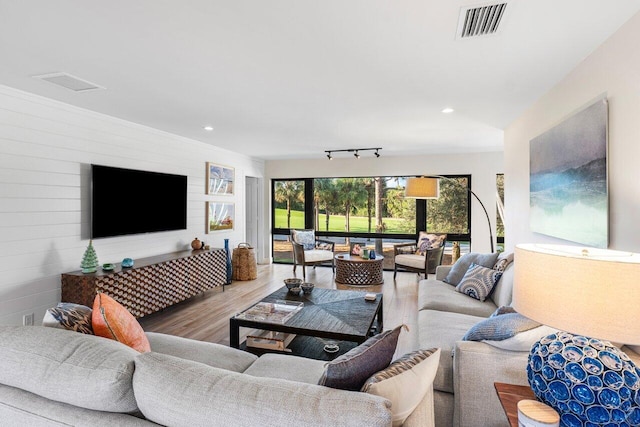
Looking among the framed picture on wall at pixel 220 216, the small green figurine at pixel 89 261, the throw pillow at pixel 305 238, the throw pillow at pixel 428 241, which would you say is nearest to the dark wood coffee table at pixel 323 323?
the small green figurine at pixel 89 261

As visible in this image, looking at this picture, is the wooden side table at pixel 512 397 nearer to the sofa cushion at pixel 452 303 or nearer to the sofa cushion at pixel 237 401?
the sofa cushion at pixel 237 401

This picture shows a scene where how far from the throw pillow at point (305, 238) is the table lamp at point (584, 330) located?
5585mm

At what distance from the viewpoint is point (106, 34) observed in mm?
1983

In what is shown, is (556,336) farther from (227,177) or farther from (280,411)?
(227,177)

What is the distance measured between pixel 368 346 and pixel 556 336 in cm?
72

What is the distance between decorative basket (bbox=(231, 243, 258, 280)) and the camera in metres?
5.82

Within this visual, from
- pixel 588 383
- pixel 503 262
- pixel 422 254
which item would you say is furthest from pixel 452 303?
pixel 422 254

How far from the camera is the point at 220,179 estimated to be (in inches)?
232

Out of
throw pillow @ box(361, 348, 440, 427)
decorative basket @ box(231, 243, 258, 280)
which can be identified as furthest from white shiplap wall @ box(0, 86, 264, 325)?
throw pillow @ box(361, 348, 440, 427)

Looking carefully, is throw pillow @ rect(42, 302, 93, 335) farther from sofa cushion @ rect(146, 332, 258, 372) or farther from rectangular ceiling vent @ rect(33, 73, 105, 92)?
rectangular ceiling vent @ rect(33, 73, 105, 92)

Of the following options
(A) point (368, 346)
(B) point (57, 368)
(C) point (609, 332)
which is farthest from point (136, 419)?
(C) point (609, 332)

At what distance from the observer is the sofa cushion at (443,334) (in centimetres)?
189

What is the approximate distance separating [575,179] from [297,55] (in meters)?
2.12

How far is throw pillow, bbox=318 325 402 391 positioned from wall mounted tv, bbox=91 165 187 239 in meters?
3.51
